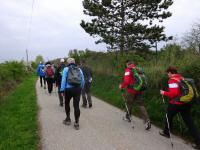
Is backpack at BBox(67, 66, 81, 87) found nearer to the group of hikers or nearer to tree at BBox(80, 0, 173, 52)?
the group of hikers

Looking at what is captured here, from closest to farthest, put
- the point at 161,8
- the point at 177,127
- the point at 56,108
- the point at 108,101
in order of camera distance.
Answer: the point at 177,127, the point at 56,108, the point at 108,101, the point at 161,8

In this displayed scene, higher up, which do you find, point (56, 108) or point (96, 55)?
point (96, 55)

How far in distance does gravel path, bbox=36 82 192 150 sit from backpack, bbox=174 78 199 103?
116 centimetres

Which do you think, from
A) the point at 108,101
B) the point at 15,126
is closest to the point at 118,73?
the point at 108,101

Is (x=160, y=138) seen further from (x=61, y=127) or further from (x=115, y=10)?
(x=115, y=10)

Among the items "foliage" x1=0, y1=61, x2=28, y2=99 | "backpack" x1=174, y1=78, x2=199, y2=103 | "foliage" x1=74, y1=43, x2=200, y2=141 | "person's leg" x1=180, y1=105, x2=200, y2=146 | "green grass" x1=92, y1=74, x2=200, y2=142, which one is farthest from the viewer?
"foliage" x1=0, y1=61, x2=28, y2=99

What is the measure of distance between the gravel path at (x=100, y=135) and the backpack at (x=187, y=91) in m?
1.16

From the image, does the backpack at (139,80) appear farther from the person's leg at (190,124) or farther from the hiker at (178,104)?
the person's leg at (190,124)

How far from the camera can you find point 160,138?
6.29 m

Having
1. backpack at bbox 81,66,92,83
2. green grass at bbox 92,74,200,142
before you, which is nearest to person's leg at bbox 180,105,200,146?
green grass at bbox 92,74,200,142

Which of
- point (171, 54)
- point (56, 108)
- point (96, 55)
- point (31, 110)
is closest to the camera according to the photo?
point (31, 110)

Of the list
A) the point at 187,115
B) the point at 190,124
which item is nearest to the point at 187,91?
the point at 187,115

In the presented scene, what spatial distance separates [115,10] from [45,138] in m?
19.4

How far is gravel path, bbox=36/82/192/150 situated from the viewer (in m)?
5.65
